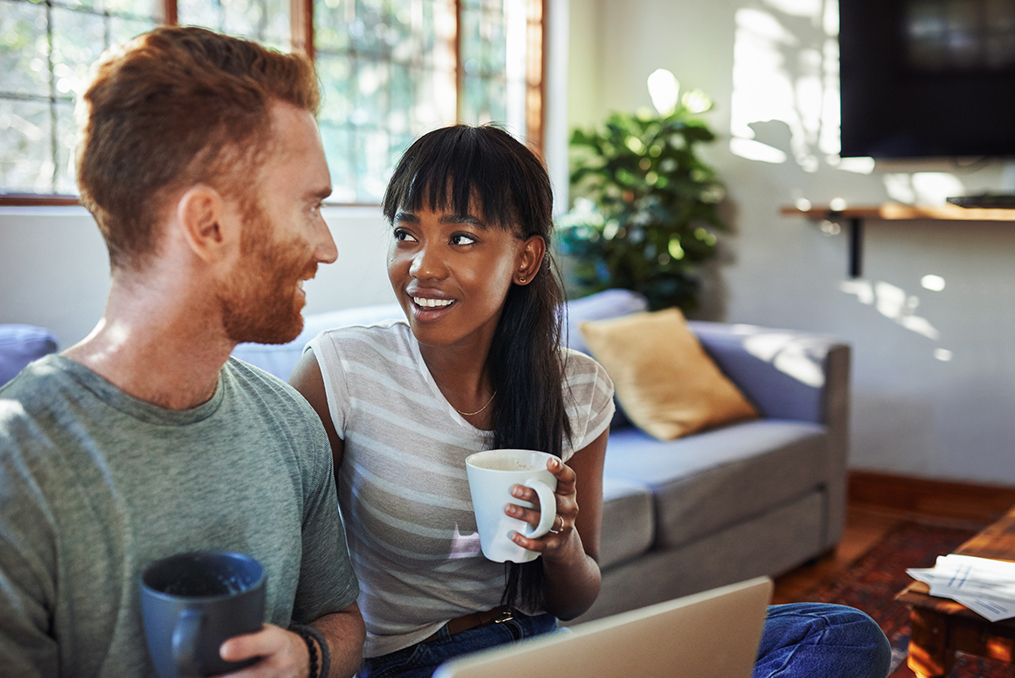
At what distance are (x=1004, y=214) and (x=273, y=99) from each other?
121 inches

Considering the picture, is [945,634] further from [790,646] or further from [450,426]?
[450,426]

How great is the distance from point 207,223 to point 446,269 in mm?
417

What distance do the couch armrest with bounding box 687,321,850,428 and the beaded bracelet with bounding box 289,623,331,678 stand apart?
233 centimetres

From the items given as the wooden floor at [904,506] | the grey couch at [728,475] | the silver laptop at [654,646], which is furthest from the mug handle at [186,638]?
the wooden floor at [904,506]

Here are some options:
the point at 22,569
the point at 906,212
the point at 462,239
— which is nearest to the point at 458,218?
the point at 462,239

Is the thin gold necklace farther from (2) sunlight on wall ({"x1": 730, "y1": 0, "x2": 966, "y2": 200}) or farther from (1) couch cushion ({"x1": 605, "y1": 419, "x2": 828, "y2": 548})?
(2) sunlight on wall ({"x1": 730, "y1": 0, "x2": 966, "y2": 200})

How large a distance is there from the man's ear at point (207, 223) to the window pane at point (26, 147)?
2.01 m

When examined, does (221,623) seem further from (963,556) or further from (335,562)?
(963,556)

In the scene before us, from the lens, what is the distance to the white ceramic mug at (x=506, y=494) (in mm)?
872

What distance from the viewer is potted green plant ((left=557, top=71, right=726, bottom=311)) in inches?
148

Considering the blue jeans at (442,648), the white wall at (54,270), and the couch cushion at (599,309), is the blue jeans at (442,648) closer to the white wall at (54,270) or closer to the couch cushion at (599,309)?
the white wall at (54,270)

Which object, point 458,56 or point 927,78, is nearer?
point 927,78

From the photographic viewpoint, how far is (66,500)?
665 mm

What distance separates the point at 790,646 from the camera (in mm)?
1165
